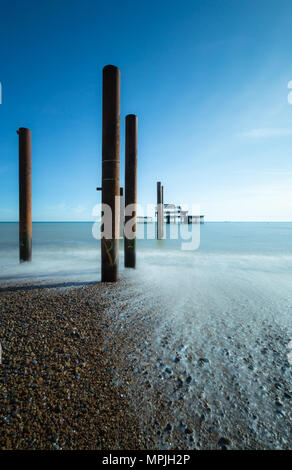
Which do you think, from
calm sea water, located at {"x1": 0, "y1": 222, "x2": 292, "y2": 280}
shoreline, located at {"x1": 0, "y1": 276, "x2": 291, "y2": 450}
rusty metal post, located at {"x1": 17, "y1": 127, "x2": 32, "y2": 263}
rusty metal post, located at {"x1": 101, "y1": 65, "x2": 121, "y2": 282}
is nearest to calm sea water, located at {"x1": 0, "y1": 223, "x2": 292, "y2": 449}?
shoreline, located at {"x1": 0, "y1": 276, "x2": 291, "y2": 450}

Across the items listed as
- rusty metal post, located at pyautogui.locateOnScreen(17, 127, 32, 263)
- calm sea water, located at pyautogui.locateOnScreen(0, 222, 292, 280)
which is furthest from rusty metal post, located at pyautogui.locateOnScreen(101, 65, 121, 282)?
rusty metal post, located at pyautogui.locateOnScreen(17, 127, 32, 263)

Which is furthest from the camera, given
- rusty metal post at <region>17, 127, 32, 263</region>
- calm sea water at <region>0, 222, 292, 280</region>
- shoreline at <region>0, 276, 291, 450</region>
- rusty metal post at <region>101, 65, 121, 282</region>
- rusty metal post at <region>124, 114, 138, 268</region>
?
rusty metal post at <region>17, 127, 32, 263</region>

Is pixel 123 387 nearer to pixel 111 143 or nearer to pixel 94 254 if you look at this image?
pixel 111 143

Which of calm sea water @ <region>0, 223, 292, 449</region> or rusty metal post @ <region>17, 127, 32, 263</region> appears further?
rusty metal post @ <region>17, 127, 32, 263</region>

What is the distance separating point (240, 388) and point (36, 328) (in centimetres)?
→ 280

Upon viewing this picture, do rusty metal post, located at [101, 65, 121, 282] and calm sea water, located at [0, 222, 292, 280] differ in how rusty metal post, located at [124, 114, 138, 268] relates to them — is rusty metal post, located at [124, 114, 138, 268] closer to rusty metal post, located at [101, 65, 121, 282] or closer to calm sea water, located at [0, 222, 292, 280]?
rusty metal post, located at [101, 65, 121, 282]

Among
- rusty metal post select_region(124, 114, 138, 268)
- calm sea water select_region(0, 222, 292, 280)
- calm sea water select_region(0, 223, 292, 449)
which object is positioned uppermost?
rusty metal post select_region(124, 114, 138, 268)

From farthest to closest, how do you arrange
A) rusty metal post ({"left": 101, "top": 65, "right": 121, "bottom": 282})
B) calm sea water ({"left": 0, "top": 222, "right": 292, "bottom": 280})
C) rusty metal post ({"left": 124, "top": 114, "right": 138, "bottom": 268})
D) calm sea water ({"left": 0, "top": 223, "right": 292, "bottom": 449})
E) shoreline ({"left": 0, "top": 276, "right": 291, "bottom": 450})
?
calm sea water ({"left": 0, "top": 222, "right": 292, "bottom": 280})
rusty metal post ({"left": 124, "top": 114, "right": 138, "bottom": 268})
rusty metal post ({"left": 101, "top": 65, "right": 121, "bottom": 282})
calm sea water ({"left": 0, "top": 223, "right": 292, "bottom": 449})
shoreline ({"left": 0, "top": 276, "right": 291, "bottom": 450})

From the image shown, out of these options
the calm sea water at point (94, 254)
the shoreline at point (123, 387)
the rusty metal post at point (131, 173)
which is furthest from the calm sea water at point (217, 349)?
the rusty metal post at point (131, 173)

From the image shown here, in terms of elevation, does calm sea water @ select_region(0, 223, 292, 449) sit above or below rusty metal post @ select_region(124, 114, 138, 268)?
below

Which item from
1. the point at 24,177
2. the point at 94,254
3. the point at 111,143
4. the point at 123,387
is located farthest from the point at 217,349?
the point at 94,254

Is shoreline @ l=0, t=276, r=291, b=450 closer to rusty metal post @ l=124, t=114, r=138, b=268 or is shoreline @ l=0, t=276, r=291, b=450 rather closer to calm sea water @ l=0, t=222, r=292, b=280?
calm sea water @ l=0, t=222, r=292, b=280

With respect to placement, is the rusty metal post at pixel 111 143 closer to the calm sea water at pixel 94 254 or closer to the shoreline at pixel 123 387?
the calm sea water at pixel 94 254

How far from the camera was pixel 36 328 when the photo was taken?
10.8 ft
